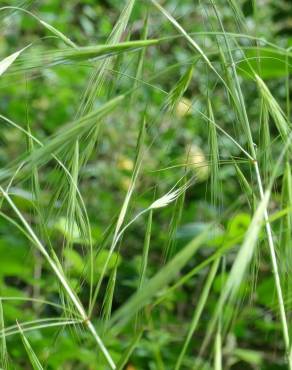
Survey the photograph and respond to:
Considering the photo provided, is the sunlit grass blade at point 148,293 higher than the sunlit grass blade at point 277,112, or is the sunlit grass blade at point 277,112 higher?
the sunlit grass blade at point 277,112

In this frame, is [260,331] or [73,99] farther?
[73,99]

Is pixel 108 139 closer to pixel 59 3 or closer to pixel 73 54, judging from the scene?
pixel 59 3

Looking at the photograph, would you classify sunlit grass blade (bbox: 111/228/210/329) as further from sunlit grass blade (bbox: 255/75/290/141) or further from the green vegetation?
sunlit grass blade (bbox: 255/75/290/141)

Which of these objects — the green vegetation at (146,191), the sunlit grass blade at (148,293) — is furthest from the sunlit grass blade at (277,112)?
the sunlit grass blade at (148,293)

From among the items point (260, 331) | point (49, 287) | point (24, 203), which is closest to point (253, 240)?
point (49, 287)

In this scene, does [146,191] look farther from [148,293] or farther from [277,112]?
[148,293]

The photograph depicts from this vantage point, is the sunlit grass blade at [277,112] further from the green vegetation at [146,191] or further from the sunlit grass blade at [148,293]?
the sunlit grass blade at [148,293]

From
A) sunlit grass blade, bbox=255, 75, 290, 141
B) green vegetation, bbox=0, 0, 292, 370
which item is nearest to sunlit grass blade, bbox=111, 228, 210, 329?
green vegetation, bbox=0, 0, 292, 370

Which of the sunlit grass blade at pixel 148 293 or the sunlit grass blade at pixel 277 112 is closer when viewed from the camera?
the sunlit grass blade at pixel 148 293
